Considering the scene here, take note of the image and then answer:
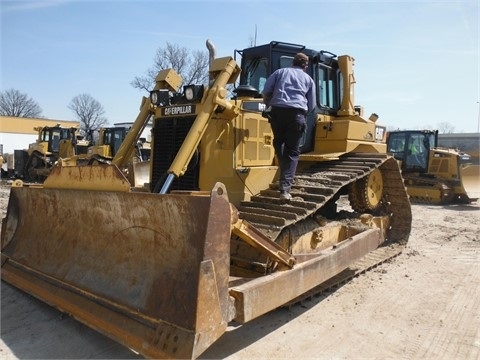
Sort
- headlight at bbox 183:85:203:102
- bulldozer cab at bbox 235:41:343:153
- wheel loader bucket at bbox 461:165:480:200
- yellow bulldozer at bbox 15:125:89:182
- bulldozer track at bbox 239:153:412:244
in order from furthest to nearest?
yellow bulldozer at bbox 15:125:89:182 → wheel loader bucket at bbox 461:165:480:200 → bulldozer cab at bbox 235:41:343:153 → headlight at bbox 183:85:203:102 → bulldozer track at bbox 239:153:412:244

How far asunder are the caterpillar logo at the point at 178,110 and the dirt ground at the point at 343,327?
2.37 m

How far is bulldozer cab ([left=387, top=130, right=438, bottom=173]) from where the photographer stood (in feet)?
48.3

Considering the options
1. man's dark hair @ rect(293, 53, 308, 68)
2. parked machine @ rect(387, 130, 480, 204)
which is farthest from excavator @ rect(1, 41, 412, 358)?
parked machine @ rect(387, 130, 480, 204)

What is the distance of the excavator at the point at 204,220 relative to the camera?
10.2 ft

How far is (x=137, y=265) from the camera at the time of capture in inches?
141

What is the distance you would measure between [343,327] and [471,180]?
41.7 ft

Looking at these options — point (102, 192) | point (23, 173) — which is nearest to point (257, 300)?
point (102, 192)

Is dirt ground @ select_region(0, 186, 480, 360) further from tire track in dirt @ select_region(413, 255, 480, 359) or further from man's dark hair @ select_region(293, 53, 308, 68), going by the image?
man's dark hair @ select_region(293, 53, 308, 68)

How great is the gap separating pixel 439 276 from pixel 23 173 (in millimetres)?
21696

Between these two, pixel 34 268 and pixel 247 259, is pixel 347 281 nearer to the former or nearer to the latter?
pixel 247 259

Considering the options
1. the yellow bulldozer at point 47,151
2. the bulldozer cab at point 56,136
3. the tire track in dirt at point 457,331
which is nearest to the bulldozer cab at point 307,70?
the tire track in dirt at point 457,331

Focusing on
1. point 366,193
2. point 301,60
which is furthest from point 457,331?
point 301,60

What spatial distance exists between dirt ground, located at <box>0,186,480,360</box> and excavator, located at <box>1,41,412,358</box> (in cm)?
23

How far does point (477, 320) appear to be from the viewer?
14.1ft
